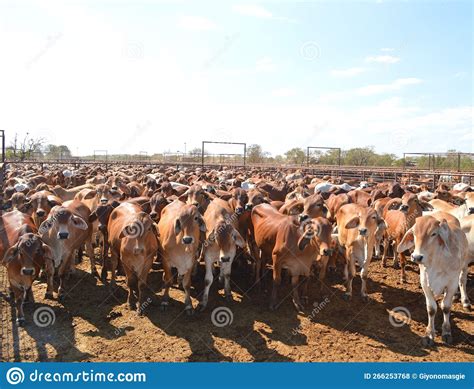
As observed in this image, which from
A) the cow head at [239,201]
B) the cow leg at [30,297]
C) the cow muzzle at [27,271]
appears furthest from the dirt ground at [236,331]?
the cow head at [239,201]

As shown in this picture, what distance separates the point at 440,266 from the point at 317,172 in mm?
20059

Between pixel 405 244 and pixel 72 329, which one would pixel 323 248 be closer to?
pixel 405 244

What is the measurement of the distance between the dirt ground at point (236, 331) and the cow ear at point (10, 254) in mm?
1002

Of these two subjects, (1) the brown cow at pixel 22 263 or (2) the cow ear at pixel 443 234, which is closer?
(2) the cow ear at pixel 443 234

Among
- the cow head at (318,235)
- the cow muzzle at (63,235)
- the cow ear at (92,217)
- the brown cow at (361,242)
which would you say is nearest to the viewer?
the cow head at (318,235)

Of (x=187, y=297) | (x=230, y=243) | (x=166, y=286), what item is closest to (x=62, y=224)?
(x=166, y=286)

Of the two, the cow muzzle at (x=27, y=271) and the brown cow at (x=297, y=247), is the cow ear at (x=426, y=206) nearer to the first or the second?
the brown cow at (x=297, y=247)

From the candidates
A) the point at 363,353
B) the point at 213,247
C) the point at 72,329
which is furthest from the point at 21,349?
the point at 363,353

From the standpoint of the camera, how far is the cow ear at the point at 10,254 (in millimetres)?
6461

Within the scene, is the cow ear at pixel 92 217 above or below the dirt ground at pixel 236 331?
above

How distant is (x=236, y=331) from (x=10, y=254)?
12.3 feet

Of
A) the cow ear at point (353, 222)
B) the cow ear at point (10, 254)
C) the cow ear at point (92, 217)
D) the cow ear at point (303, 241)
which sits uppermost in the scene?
the cow ear at point (353, 222)

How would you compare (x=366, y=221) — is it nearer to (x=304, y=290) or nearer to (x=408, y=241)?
(x=408, y=241)

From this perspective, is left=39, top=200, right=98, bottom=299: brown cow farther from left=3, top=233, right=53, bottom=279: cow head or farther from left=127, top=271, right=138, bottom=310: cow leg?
left=127, top=271, right=138, bottom=310: cow leg
